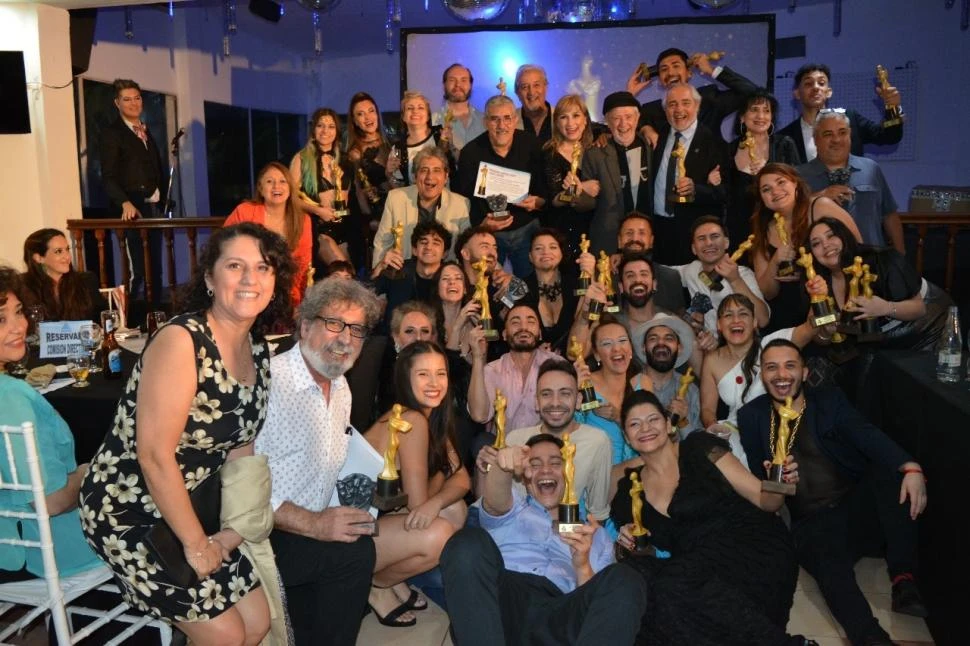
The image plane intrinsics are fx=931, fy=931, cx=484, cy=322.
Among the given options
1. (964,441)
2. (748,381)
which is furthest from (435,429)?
(964,441)

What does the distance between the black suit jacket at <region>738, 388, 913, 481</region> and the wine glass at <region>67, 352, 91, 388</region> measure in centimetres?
266

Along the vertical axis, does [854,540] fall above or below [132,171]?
below

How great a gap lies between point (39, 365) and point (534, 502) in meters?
2.38

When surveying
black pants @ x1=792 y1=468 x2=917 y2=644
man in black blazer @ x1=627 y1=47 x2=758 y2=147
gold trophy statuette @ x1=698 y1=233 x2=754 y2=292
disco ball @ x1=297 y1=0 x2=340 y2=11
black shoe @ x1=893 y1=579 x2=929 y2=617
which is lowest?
black shoe @ x1=893 y1=579 x2=929 y2=617

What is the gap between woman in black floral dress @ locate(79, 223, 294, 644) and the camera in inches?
90.1

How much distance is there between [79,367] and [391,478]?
1694mm

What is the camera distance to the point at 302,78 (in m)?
12.0

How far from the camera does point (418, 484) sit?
3.20 meters

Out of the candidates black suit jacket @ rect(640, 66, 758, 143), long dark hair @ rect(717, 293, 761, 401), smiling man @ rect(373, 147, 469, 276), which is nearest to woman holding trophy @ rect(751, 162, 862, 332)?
long dark hair @ rect(717, 293, 761, 401)

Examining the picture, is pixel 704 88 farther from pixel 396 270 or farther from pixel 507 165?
pixel 396 270

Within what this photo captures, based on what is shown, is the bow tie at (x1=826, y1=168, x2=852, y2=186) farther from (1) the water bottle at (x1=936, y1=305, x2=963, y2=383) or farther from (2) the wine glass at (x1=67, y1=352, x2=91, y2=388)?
(2) the wine glass at (x1=67, y1=352, x2=91, y2=388)

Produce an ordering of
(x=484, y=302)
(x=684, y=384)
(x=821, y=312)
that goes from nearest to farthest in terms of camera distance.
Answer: (x=821, y=312), (x=684, y=384), (x=484, y=302)

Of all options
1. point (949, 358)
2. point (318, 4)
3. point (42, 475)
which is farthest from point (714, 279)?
point (318, 4)

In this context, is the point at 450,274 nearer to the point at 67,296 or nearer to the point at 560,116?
the point at 560,116
